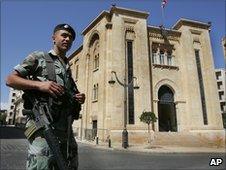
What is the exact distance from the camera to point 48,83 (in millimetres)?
2410

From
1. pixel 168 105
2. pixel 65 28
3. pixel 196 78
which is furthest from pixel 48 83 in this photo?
pixel 168 105

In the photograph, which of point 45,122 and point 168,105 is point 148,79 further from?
point 45,122

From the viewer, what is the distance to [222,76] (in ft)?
231

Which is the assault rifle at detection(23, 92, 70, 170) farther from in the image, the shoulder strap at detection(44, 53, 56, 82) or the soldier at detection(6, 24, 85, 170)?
→ the shoulder strap at detection(44, 53, 56, 82)

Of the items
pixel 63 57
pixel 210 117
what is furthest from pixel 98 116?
pixel 63 57

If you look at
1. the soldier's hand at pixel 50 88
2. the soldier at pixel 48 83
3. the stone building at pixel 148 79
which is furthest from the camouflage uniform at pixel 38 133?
the stone building at pixel 148 79

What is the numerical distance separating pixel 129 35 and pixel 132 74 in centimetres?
446

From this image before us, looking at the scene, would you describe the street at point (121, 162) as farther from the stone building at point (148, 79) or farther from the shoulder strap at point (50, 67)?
the stone building at point (148, 79)

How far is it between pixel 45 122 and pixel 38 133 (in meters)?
0.13

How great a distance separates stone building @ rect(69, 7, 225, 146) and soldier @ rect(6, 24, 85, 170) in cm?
2314

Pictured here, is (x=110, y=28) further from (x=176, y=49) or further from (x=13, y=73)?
(x=13, y=73)

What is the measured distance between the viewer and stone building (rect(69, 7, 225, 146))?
2736cm

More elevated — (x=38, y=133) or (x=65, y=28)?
(x=65, y=28)

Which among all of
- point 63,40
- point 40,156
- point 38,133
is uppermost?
point 63,40
